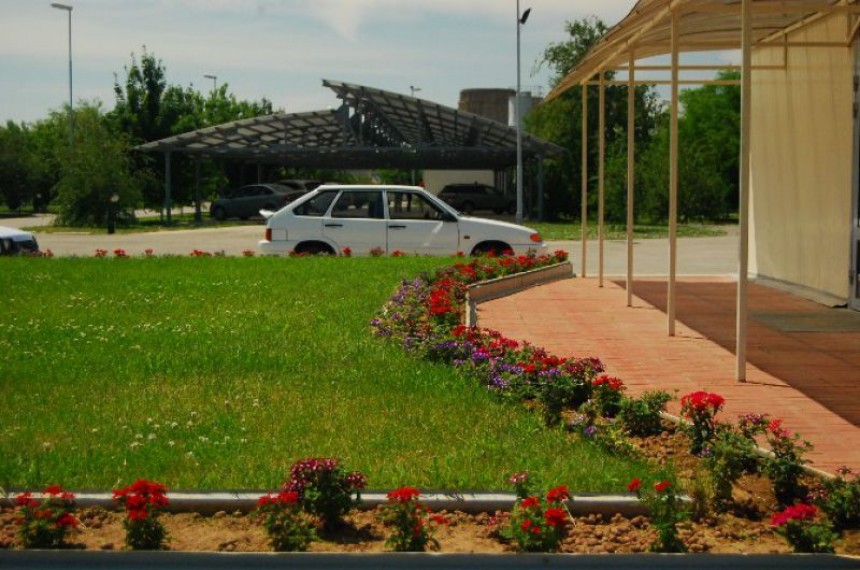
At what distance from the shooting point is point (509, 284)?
15.8m

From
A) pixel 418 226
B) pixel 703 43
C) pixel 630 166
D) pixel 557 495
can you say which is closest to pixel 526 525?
pixel 557 495

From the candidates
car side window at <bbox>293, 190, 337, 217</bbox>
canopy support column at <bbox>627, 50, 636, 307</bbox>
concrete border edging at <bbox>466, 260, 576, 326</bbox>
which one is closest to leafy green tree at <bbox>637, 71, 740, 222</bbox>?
car side window at <bbox>293, 190, 337, 217</bbox>

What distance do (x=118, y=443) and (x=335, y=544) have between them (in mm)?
2031

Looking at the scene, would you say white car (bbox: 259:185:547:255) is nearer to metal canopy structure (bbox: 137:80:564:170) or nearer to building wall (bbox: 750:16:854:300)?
building wall (bbox: 750:16:854:300)

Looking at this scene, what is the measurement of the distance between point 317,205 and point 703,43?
825 centimetres

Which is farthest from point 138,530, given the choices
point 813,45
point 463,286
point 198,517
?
point 813,45

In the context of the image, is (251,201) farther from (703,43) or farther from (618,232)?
(703,43)

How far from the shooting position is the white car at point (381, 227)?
2080 cm

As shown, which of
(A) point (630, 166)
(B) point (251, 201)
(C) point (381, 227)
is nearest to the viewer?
(A) point (630, 166)

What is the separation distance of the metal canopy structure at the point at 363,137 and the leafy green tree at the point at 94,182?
2135 mm

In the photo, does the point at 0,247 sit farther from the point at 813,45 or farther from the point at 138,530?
the point at 138,530

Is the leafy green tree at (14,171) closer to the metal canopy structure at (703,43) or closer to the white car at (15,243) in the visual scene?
the white car at (15,243)

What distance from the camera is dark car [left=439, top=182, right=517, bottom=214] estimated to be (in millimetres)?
54594

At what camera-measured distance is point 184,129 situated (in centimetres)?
5581
